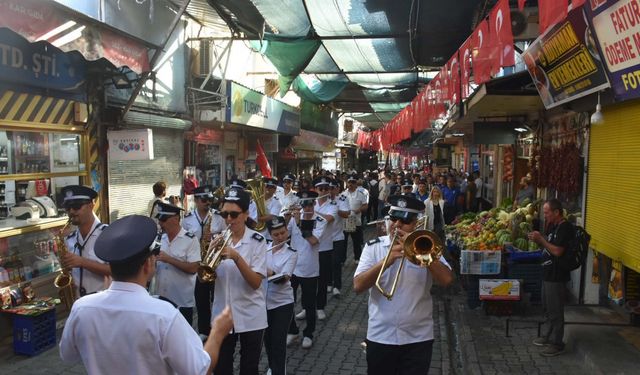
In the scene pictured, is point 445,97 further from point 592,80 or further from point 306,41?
point 306,41

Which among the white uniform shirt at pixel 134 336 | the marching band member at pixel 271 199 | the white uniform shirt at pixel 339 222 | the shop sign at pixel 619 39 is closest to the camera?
the white uniform shirt at pixel 134 336

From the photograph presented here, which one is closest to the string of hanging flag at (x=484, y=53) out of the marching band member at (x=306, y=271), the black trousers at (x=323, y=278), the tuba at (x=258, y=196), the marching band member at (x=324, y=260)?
the marching band member at (x=324, y=260)

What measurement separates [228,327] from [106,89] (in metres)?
7.45

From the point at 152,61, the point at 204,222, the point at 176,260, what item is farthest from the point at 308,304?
the point at 152,61

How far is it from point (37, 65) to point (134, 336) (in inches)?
245

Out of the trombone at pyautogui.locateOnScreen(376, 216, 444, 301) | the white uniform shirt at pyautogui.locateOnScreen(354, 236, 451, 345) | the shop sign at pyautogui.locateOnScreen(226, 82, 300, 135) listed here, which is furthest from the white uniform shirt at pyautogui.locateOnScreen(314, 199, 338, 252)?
the shop sign at pyautogui.locateOnScreen(226, 82, 300, 135)

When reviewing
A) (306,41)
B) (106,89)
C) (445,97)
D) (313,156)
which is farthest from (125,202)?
(313,156)

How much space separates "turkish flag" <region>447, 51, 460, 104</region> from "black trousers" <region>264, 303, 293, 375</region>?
4026mm

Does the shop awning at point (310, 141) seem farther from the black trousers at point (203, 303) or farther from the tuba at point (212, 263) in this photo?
the tuba at point (212, 263)

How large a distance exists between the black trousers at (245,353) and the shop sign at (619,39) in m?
3.98

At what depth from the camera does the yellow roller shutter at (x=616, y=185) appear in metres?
5.56

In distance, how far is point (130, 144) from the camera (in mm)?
8742

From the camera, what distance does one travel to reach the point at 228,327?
96.8 inches

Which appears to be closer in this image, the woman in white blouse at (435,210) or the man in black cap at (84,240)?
the man in black cap at (84,240)
